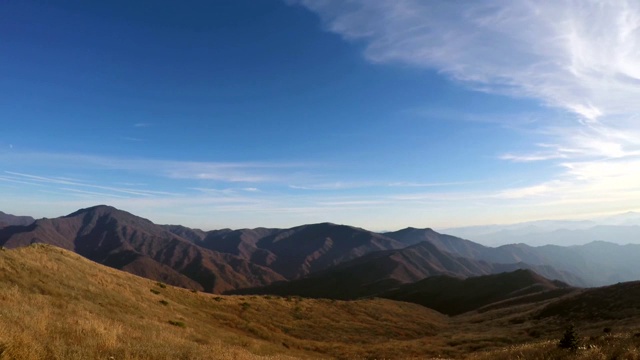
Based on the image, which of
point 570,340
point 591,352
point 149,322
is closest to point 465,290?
point 570,340

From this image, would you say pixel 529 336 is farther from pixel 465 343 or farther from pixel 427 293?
pixel 427 293

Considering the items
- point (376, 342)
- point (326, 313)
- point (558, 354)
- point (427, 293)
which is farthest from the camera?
point (427, 293)

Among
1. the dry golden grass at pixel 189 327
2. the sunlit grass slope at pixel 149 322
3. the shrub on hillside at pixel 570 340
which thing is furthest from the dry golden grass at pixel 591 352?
the sunlit grass slope at pixel 149 322

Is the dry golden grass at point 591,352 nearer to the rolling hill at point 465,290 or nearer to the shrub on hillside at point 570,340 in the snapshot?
the shrub on hillside at point 570,340

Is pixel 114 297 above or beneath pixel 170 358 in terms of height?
beneath

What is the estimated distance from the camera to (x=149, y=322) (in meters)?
23.8

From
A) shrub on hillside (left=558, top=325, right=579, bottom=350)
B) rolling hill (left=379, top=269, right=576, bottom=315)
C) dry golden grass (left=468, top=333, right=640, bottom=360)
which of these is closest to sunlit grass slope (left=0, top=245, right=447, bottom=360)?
dry golden grass (left=468, top=333, right=640, bottom=360)

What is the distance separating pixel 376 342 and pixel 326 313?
12.8m

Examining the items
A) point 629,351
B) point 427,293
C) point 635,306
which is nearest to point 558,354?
point 629,351

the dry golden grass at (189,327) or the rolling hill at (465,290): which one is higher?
the dry golden grass at (189,327)

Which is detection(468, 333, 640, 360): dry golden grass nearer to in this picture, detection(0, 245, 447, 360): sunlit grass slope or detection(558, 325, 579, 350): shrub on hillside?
detection(558, 325, 579, 350): shrub on hillside

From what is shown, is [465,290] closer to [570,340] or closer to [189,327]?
[189,327]

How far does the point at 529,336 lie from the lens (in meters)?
40.3

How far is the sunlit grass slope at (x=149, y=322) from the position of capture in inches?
465
